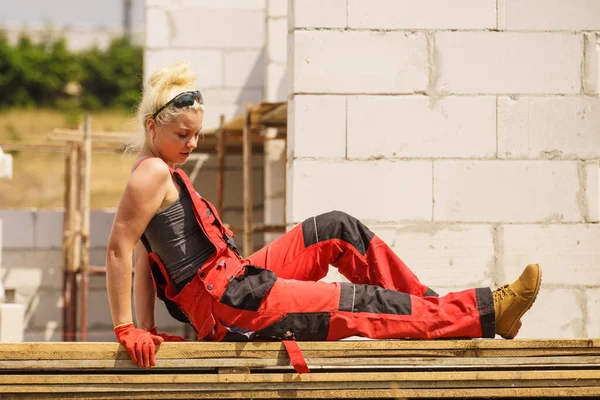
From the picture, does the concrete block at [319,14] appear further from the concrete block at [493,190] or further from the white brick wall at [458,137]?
the concrete block at [493,190]

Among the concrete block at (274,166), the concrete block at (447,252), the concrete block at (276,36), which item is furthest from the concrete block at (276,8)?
the concrete block at (447,252)

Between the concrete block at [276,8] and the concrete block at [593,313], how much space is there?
5151 mm

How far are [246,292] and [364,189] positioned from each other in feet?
4.32

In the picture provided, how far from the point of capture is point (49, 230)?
32.3 feet

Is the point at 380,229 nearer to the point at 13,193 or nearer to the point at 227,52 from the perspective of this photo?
the point at 227,52

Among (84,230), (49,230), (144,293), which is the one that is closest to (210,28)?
(84,230)

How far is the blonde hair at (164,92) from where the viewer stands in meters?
3.29

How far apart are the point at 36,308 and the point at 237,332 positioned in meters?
6.99

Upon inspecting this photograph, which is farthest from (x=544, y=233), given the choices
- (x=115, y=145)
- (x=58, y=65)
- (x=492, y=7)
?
(x=58, y=65)

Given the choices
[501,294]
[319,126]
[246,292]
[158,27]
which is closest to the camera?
[246,292]

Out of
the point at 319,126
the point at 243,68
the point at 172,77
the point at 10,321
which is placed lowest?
the point at 10,321

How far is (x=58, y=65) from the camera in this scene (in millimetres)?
30828

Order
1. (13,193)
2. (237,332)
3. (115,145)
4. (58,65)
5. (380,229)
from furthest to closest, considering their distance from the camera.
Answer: (58,65), (13,193), (115,145), (380,229), (237,332)

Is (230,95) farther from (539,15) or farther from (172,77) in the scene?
(172,77)
